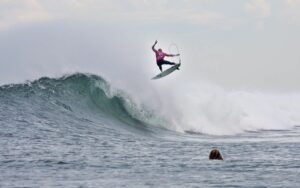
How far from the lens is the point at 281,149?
2153 cm

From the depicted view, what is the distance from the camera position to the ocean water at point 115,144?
51.1 feet

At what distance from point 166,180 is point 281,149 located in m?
7.31

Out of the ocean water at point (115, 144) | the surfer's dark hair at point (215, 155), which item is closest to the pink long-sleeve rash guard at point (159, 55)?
the ocean water at point (115, 144)

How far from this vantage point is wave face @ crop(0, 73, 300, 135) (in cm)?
2759

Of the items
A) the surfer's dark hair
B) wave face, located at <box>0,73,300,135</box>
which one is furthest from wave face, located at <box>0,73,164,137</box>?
the surfer's dark hair

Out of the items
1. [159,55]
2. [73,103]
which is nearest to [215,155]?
[159,55]

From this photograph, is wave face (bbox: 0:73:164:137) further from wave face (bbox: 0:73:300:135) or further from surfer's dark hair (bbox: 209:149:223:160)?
surfer's dark hair (bbox: 209:149:223:160)

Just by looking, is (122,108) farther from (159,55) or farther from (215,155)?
(215,155)

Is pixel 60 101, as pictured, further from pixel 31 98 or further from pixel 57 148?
pixel 57 148

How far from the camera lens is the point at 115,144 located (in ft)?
70.7

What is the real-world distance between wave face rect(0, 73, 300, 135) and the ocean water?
2.0 inches

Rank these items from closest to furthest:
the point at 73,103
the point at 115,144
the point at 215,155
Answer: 1. the point at 215,155
2. the point at 115,144
3. the point at 73,103

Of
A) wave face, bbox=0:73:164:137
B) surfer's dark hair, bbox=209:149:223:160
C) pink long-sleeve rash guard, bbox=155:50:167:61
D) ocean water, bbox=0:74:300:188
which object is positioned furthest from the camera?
pink long-sleeve rash guard, bbox=155:50:167:61

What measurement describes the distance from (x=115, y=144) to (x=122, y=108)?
33.3 feet
